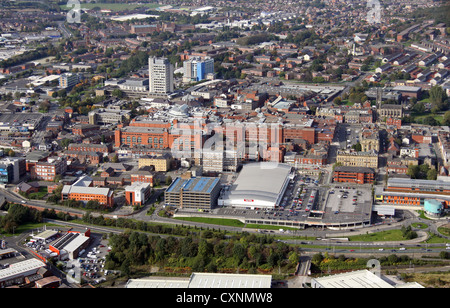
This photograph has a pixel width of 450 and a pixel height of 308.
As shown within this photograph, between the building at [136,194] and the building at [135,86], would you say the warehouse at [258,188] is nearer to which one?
the building at [136,194]

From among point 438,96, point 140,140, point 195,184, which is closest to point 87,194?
point 195,184

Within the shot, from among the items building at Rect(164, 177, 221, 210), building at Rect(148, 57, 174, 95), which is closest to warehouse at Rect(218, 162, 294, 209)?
building at Rect(164, 177, 221, 210)

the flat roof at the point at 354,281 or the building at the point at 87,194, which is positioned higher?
the building at the point at 87,194

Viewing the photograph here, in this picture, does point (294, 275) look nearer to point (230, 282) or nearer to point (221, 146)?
point (230, 282)

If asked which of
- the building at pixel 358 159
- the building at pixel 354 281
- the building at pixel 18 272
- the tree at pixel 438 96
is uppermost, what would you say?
the tree at pixel 438 96

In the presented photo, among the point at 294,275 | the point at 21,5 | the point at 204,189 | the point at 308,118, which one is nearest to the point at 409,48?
the point at 308,118

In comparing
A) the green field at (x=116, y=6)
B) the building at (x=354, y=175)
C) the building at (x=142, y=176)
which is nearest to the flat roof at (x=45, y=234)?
the building at (x=142, y=176)

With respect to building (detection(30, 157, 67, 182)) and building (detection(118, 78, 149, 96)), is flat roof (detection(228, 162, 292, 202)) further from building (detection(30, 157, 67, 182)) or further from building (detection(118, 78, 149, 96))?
building (detection(118, 78, 149, 96))

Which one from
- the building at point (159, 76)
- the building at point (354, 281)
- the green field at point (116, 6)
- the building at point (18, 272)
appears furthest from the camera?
the green field at point (116, 6)
